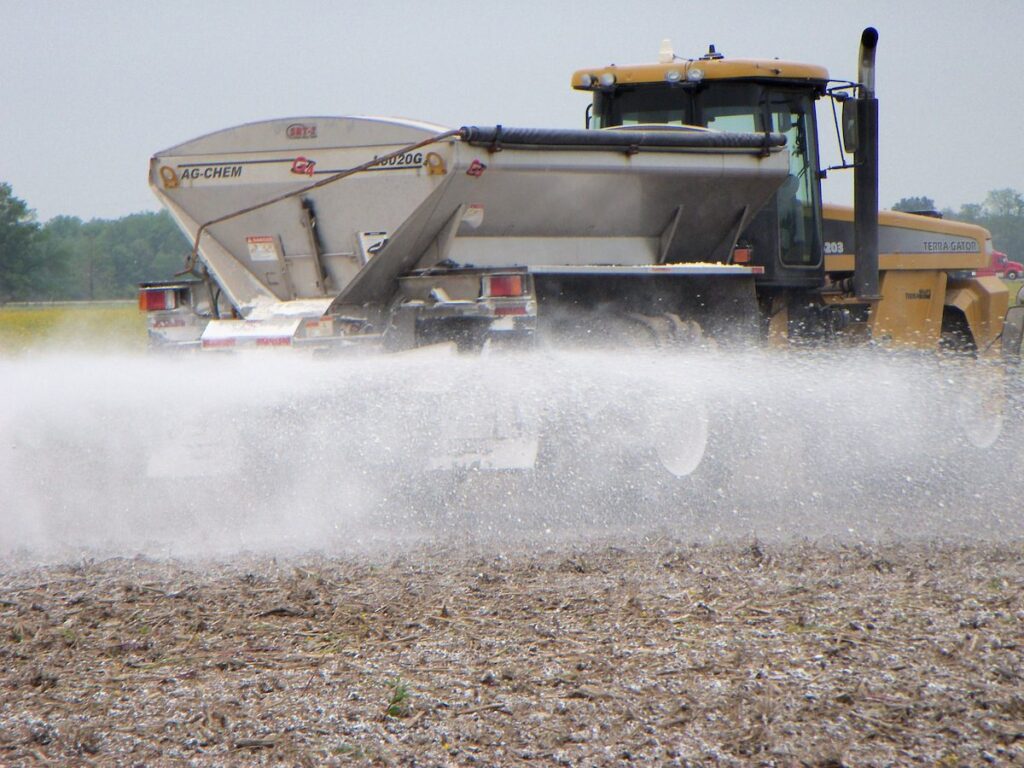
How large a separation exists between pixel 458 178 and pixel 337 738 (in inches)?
161

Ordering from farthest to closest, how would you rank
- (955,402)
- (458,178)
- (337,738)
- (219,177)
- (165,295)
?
(955,402)
(165,295)
(219,177)
(458,178)
(337,738)

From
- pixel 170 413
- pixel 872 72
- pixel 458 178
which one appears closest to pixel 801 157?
pixel 872 72

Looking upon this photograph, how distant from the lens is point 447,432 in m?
6.29

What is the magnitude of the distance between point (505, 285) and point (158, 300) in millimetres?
2350

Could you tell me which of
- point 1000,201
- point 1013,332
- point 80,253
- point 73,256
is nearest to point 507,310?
point 1013,332

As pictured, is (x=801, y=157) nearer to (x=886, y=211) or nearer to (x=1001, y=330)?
(x=886, y=211)

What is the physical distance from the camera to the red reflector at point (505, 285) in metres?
6.76

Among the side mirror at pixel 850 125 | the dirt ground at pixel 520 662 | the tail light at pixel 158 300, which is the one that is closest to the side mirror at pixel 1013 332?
the side mirror at pixel 850 125

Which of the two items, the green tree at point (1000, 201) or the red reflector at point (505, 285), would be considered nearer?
the red reflector at point (505, 285)

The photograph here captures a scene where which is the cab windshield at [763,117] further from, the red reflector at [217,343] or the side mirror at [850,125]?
the red reflector at [217,343]

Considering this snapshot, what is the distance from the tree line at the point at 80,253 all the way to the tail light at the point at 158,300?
3534 centimetres

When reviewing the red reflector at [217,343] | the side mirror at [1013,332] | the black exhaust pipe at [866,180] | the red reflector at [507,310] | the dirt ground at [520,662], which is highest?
the black exhaust pipe at [866,180]

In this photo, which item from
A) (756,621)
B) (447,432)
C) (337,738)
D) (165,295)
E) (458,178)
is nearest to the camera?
(337,738)

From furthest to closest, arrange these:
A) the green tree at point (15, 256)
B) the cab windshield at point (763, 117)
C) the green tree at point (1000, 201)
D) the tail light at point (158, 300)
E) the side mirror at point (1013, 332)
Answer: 1. the green tree at point (1000, 201)
2. the green tree at point (15, 256)
3. the side mirror at point (1013, 332)
4. the cab windshield at point (763, 117)
5. the tail light at point (158, 300)
